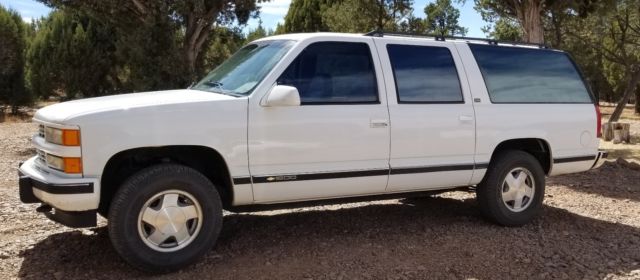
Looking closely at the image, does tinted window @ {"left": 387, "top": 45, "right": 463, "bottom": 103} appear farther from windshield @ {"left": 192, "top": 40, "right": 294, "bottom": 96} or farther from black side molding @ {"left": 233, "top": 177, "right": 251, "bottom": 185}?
black side molding @ {"left": 233, "top": 177, "right": 251, "bottom": 185}

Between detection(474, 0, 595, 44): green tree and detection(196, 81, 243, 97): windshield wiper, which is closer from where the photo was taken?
detection(196, 81, 243, 97): windshield wiper

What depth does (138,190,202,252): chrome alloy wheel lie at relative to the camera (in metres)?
4.30

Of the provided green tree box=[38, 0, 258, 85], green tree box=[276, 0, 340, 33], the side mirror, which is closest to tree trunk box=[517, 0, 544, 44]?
green tree box=[38, 0, 258, 85]

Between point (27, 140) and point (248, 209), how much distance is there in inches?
444

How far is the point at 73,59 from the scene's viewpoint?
26609 mm

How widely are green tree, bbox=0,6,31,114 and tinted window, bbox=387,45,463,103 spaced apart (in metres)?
22.3

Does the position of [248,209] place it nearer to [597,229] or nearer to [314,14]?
[597,229]

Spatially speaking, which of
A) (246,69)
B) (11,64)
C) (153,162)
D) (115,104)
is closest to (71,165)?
(115,104)

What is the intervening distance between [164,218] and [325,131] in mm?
1437

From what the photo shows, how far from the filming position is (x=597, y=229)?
20.1 feet

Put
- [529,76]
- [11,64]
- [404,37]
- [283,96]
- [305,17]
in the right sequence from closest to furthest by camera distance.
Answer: [283,96] → [404,37] → [529,76] → [11,64] → [305,17]

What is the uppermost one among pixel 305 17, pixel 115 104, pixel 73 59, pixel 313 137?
pixel 305 17

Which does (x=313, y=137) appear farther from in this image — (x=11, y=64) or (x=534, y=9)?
(x=11, y=64)

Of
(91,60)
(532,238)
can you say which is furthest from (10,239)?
(91,60)
